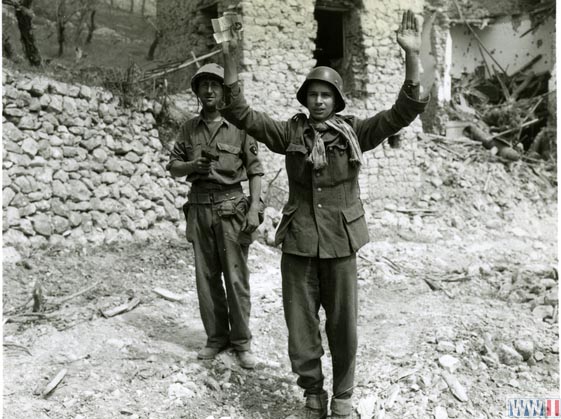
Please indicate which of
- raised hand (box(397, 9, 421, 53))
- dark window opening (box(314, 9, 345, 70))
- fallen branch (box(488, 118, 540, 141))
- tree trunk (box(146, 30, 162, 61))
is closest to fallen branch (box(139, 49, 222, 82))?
tree trunk (box(146, 30, 162, 61))

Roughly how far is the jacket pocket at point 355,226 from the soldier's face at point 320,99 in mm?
541

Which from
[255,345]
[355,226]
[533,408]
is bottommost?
[533,408]

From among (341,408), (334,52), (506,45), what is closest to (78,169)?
(341,408)

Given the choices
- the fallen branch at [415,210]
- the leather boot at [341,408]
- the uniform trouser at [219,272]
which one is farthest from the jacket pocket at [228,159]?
the fallen branch at [415,210]

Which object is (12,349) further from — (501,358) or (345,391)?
(501,358)

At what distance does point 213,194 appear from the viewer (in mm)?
3865

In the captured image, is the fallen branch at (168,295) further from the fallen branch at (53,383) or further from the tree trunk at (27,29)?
the tree trunk at (27,29)

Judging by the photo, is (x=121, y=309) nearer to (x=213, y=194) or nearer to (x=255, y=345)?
(x=255, y=345)

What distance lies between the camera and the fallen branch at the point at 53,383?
3.43m

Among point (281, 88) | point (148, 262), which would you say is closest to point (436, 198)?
point (281, 88)

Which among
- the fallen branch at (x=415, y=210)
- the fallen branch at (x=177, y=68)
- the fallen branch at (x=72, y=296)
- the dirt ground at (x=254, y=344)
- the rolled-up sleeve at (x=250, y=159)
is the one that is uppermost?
the fallen branch at (x=177, y=68)

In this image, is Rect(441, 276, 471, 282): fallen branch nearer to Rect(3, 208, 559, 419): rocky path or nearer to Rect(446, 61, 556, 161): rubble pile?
Rect(3, 208, 559, 419): rocky path

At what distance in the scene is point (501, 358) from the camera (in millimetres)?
4141

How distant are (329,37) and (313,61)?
286 cm
